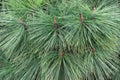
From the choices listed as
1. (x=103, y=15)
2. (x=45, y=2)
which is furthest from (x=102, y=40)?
(x=45, y=2)

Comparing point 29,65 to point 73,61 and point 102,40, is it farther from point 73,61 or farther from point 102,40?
point 102,40

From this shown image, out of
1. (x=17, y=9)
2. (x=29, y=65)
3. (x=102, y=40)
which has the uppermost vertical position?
(x=17, y=9)

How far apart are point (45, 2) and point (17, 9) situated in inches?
4.0

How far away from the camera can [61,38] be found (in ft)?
2.48

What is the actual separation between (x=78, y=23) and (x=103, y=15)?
8cm

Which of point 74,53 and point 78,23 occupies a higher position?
point 78,23

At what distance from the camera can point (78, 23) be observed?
73 centimetres

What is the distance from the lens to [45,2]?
0.81 m

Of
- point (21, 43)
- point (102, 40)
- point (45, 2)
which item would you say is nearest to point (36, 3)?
point (45, 2)

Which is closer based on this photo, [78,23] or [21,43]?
[78,23]

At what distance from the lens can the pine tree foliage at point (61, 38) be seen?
0.75 meters

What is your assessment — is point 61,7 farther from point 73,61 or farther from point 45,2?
point 73,61

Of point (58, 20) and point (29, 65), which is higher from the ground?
point (58, 20)

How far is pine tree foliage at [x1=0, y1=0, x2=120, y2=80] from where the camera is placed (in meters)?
0.75
